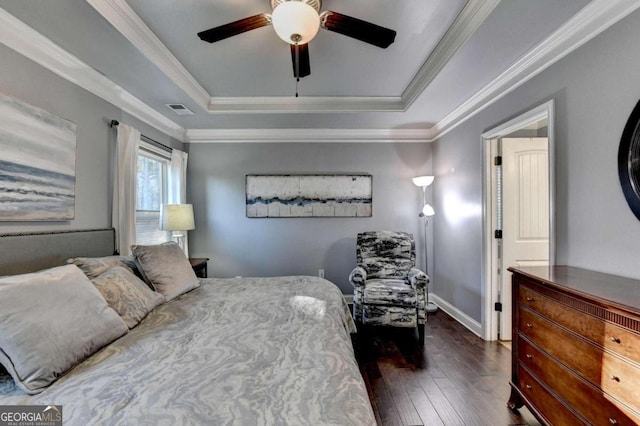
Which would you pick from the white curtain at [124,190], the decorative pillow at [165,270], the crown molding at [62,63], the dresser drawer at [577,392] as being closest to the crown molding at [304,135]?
the crown molding at [62,63]

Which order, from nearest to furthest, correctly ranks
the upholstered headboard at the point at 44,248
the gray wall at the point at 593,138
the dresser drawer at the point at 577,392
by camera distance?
the dresser drawer at the point at 577,392, the gray wall at the point at 593,138, the upholstered headboard at the point at 44,248

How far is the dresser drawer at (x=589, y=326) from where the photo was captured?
1111mm

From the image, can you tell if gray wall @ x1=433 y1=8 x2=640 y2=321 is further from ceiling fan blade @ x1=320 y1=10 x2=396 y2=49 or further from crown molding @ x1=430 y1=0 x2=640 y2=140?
ceiling fan blade @ x1=320 y1=10 x2=396 y2=49

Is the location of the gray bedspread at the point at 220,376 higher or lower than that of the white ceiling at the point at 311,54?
lower

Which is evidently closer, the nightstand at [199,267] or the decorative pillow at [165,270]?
the decorative pillow at [165,270]

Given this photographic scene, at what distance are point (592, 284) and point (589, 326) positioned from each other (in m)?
0.26

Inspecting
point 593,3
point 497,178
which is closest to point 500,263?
point 497,178

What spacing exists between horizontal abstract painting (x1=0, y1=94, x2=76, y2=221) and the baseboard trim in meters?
3.92

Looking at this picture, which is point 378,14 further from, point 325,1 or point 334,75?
point 334,75

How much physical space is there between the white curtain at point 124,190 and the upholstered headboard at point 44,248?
0.62 ft

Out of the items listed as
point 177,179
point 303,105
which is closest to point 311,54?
point 303,105

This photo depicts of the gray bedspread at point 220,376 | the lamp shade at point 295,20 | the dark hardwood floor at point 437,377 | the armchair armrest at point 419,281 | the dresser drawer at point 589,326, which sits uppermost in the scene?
the lamp shade at point 295,20

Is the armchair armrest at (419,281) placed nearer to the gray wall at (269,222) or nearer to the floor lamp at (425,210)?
the floor lamp at (425,210)

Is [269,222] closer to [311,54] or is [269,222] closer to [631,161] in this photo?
[311,54]
